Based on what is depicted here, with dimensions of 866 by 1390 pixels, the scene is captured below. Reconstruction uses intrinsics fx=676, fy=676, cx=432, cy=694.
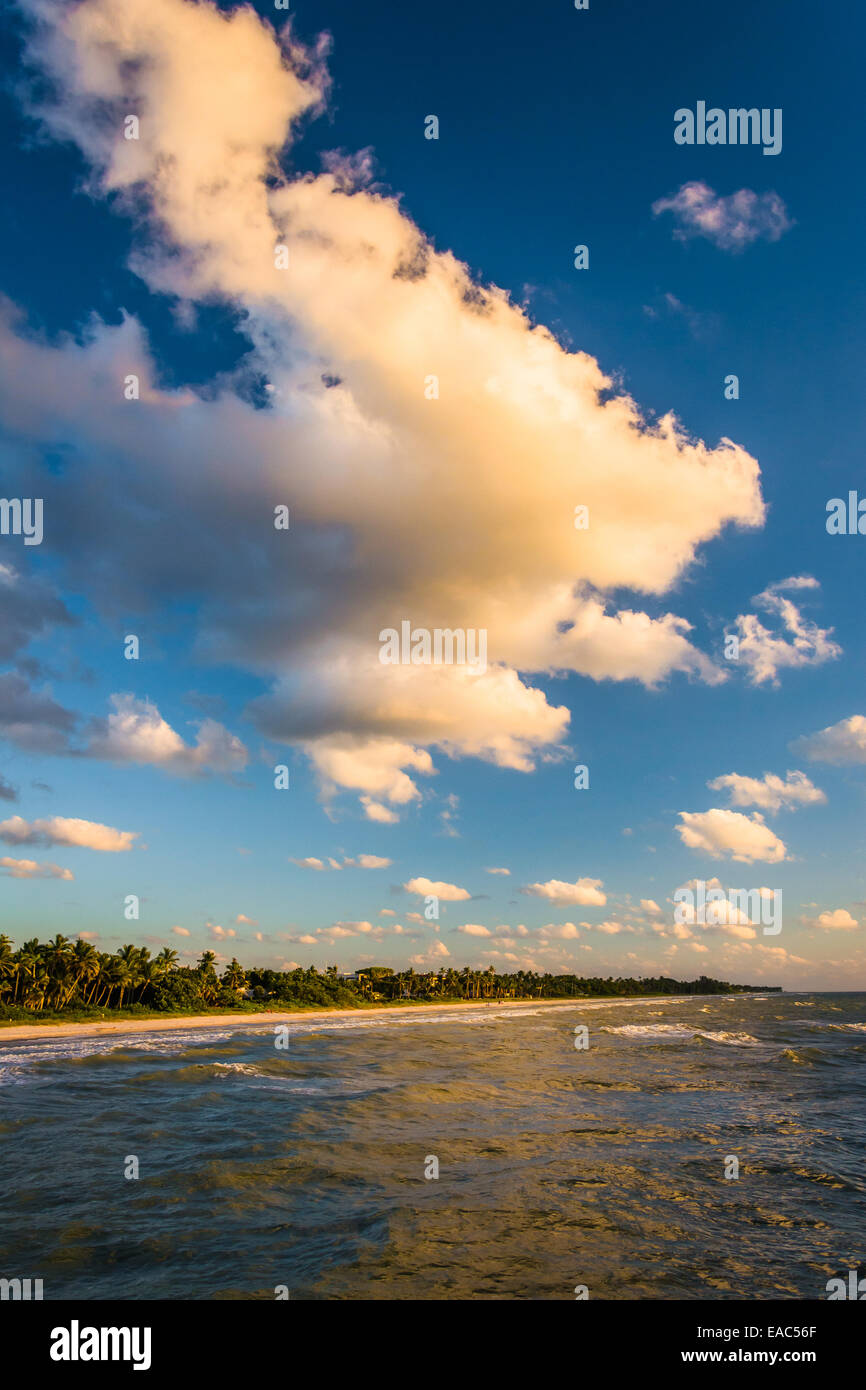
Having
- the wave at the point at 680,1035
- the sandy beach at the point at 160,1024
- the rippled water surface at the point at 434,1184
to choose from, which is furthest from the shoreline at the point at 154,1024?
the wave at the point at 680,1035

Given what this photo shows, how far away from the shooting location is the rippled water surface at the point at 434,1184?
513 inches

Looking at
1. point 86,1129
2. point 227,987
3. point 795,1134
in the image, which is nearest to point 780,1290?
point 795,1134

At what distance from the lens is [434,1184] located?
18391 mm

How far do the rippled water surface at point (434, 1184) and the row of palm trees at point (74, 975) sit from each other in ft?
191

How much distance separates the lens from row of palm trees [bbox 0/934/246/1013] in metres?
88.1

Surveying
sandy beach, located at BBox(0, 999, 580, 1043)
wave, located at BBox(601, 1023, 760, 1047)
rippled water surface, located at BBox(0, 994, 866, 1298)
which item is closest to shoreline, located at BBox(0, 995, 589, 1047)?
sandy beach, located at BBox(0, 999, 580, 1043)

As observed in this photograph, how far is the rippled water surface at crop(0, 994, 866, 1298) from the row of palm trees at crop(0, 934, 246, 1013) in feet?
191

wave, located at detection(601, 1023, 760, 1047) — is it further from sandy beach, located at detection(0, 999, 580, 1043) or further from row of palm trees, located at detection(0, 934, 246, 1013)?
row of palm trees, located at detection(0, 934, 246, 1013)

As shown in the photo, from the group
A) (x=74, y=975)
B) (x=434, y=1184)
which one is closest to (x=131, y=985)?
(x=74, y=975)

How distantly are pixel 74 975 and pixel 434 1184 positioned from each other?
3719 inches

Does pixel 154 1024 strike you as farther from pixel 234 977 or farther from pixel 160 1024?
pixel 234 977

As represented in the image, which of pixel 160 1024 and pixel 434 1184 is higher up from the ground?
pixel 434 1184

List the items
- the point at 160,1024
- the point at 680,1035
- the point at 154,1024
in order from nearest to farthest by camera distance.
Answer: the point at 680,1035, the point at 154,1024, the point at 160,1024

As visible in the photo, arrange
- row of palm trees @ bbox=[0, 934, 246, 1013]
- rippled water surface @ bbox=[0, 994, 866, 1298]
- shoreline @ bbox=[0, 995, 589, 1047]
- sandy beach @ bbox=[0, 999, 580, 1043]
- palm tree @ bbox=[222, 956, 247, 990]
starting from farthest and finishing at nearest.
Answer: palm tree @ bbox=[222, 956, 247, 990]
row of palm trees @ bbox=[0, 934, 246, 1013]
sandy beach @ bbox=[0, 999, 580, 1043]
shoreline @ bbox=[0, 995, 589, 1047]
rippled water surface @ bbox=[0, 994, 866, 1298]
